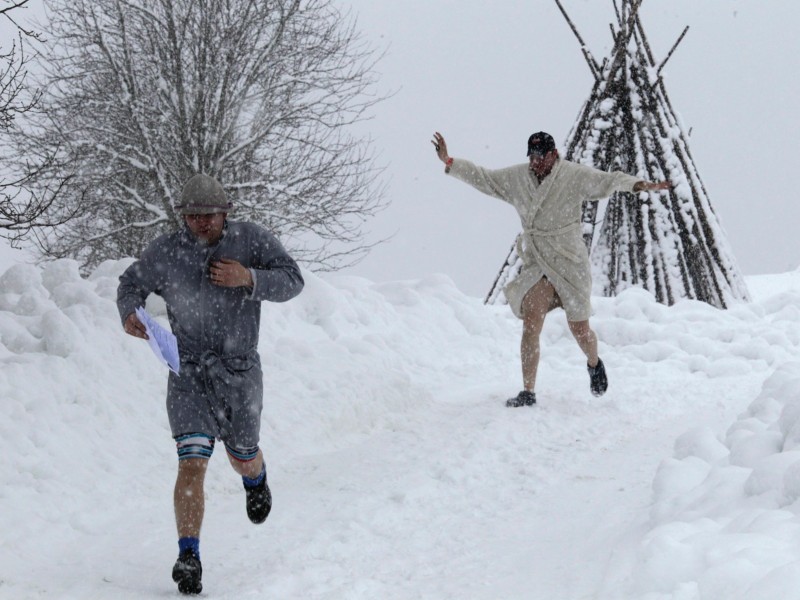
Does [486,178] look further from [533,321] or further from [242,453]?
[242,453]

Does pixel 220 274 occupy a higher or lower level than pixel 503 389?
higher

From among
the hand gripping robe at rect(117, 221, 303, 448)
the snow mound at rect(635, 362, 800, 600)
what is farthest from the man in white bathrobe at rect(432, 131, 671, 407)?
the hand gripping robe at rect(117, 221, 303, 448)

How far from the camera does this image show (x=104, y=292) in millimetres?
7098

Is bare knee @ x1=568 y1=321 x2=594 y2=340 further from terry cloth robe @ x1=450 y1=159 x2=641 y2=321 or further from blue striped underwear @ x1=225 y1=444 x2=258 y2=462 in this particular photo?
blue striped underwear @ x1=225 y1=444 x2=258 y2=462

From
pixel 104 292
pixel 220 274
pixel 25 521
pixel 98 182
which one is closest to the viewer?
pixel 220 274

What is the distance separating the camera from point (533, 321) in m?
5.93

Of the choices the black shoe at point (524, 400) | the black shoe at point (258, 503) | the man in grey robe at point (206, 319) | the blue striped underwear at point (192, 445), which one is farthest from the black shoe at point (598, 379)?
the blue striped underwear at point (192, 445)

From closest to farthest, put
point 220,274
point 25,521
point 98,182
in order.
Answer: point 220,274 → point 25,521 → point 98,182

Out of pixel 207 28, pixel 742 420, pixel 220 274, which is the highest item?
pixel 207 28

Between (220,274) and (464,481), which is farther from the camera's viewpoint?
(464,481)

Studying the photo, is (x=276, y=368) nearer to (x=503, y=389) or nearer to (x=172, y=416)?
(x=503, y=389)

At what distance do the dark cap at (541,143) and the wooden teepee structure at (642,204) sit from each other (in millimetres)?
5333

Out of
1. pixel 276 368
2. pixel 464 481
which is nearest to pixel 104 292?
pixel 276 368

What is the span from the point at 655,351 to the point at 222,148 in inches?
246
